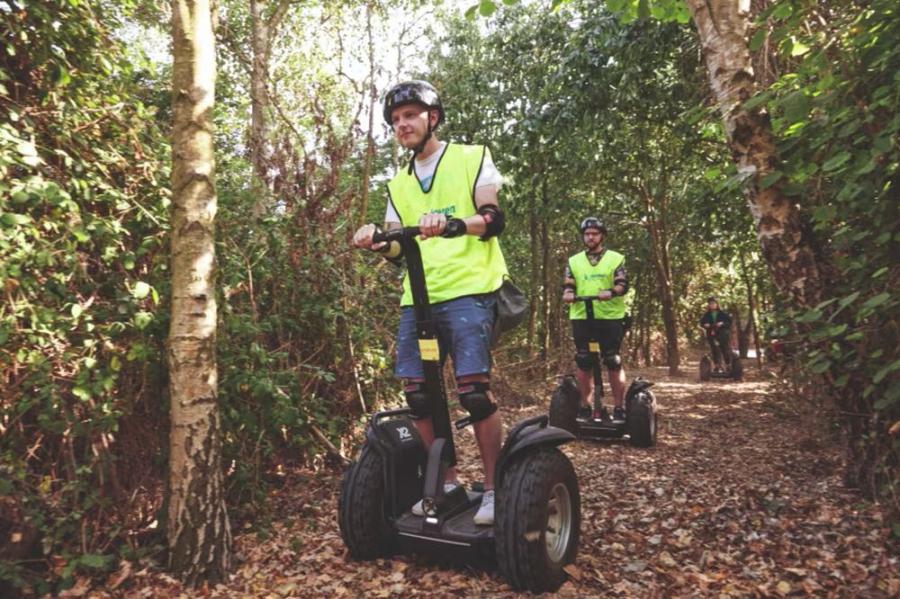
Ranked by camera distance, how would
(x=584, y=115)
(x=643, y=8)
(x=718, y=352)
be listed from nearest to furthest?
(x=643, y=8)
(x=584, y=115)
(x=718, y=352)

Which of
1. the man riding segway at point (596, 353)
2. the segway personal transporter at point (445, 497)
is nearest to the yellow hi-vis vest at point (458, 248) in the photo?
the segway personal transporter at point (445, 497)

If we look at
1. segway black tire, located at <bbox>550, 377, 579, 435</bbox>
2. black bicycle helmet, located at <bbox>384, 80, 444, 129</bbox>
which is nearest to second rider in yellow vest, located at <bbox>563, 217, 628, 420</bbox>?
segway black tire, located at <bbox>550, 377, 579, 435</bbox>

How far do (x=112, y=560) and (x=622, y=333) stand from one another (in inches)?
200

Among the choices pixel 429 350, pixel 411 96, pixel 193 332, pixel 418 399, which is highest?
pixel 411 96

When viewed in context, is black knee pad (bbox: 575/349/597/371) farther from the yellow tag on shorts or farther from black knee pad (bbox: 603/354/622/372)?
the yellow tag on shorts

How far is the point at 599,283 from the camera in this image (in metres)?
6.54

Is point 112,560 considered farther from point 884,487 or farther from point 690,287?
point 690,287

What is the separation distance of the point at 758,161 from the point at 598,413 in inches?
139

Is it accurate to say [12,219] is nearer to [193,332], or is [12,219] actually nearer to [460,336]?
[193,332]

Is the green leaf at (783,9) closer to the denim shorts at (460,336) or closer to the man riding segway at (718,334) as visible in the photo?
the denim shorts at (460,336)

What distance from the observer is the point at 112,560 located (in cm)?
294

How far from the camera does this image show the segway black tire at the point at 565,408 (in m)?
6.29

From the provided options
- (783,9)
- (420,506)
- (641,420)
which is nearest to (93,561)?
(420,506)

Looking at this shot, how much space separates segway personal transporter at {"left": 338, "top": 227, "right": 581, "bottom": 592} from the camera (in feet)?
8.89
